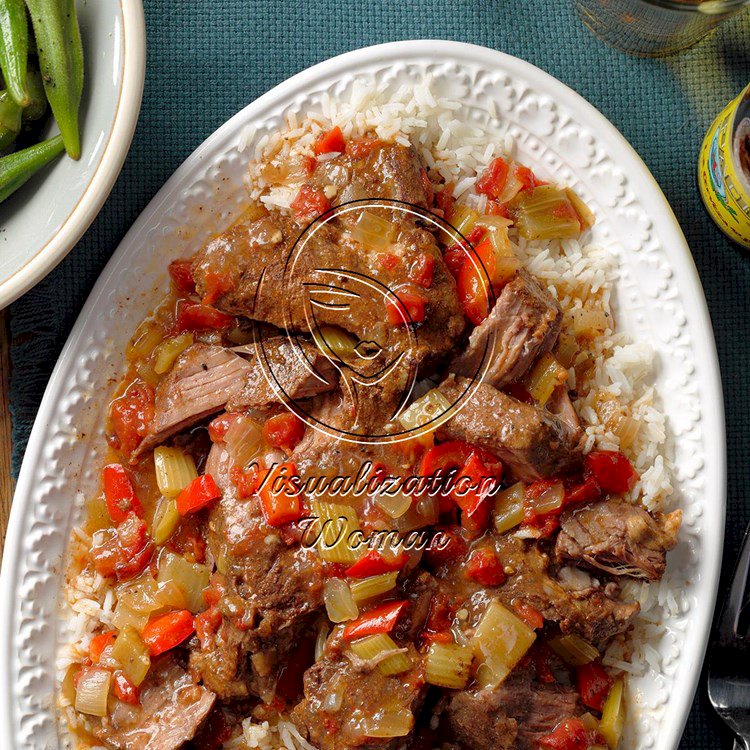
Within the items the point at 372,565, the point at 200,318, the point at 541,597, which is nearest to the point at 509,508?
the point at 541,597

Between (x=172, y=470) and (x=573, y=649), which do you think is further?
(x=172, y=470)

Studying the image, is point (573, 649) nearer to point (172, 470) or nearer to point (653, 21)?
point (172, 470)

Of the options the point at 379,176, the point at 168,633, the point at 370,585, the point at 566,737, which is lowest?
the point at 566,737

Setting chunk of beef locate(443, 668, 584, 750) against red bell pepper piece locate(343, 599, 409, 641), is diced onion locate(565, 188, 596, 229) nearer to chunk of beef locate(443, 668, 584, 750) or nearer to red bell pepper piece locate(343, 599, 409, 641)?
red bell pepper piece locate(343, 599, 409, 641)

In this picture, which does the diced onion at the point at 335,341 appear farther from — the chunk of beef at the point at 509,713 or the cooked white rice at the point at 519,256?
the chunk of beef at the point at 509,713

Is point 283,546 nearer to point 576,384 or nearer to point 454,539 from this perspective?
point 454,539

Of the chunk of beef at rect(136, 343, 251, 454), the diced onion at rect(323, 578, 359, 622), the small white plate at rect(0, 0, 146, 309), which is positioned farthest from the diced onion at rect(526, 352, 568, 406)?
the small white plate at rect(0, 0, 146, 309)
